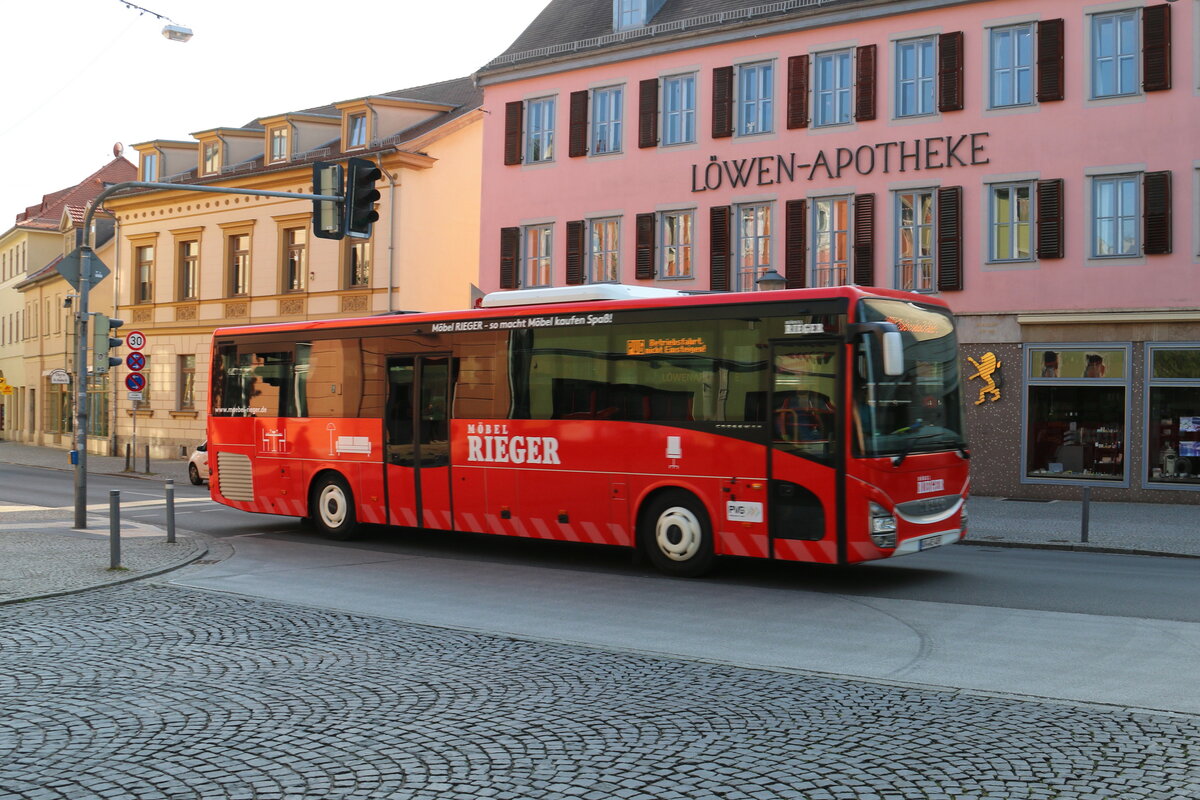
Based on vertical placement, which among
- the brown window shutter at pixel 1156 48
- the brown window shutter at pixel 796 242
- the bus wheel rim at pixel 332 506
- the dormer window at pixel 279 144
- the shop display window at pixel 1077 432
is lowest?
the bus wheel rim at pixel 332 506

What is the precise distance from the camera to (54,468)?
38.4 meters

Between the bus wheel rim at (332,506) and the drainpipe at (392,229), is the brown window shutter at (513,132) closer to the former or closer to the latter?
the drainpipe at (392,229)

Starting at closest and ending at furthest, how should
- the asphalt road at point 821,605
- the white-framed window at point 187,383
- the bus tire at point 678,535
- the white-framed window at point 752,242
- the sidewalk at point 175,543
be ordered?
the asphalt road at point 821,605, the sidewalk at point 175,543, the bus tire at point 678,535, the white-framed window at point 752,242, the white-framed window at point 187,383

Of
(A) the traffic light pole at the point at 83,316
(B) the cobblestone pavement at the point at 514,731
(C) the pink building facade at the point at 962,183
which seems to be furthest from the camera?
(C) the pink building facade at the point at 962,183

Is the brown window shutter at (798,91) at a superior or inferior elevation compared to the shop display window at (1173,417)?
superior

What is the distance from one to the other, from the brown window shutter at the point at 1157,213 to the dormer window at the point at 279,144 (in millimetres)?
27159

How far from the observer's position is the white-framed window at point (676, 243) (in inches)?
1161

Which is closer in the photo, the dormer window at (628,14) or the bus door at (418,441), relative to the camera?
the bus door at (418,441)

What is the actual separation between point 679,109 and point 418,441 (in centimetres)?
1673

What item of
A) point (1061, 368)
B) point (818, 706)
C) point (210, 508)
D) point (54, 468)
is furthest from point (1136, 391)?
point (54, 468)

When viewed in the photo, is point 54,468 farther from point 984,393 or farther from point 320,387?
point 984,393

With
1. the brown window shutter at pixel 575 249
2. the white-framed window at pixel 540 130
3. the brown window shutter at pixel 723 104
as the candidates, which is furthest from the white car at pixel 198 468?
the brown window shutter at pixel 723 104

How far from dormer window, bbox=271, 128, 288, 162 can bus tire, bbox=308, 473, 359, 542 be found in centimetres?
2596

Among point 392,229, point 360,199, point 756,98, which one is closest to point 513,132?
point 392,229
